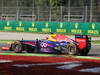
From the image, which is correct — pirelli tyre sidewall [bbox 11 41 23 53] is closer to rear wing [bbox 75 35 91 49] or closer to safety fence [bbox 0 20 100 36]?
rear wing [bbox 75 35 91 49]

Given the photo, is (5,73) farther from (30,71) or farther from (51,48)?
(51,48)

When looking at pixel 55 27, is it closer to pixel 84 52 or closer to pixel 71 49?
pixel 84 52

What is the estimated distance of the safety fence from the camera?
29.3m

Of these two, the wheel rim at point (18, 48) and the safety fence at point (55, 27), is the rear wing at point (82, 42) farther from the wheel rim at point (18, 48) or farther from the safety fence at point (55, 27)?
the safety fence at point (55, 27)

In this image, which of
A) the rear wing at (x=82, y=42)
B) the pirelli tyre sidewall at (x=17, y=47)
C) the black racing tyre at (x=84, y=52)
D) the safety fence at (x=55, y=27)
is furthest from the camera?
the safety fence at (x=55, y=27)

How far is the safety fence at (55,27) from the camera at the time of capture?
29281 millimetres

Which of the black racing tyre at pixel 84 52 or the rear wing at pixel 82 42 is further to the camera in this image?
the black racing tyre at pixel 84 52

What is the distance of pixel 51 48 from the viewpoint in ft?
50.6

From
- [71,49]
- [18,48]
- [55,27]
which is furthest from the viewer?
[55,27]

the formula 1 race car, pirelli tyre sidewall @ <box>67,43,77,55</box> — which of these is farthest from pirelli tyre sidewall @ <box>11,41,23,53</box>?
pirelli tyre sidewall @ <box>67,43,77,55</box>

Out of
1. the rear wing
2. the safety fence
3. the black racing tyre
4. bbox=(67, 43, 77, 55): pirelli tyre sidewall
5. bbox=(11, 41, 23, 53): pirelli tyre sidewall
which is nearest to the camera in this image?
bbox=(67, 43, 77, 55): pirelli tyre sidewall

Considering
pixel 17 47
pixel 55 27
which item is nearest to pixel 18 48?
pixel 17 47

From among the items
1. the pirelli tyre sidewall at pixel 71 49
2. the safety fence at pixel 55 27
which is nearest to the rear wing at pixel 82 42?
the pirelli tyre sidewall at pixel 71 49

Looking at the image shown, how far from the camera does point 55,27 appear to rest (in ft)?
101
